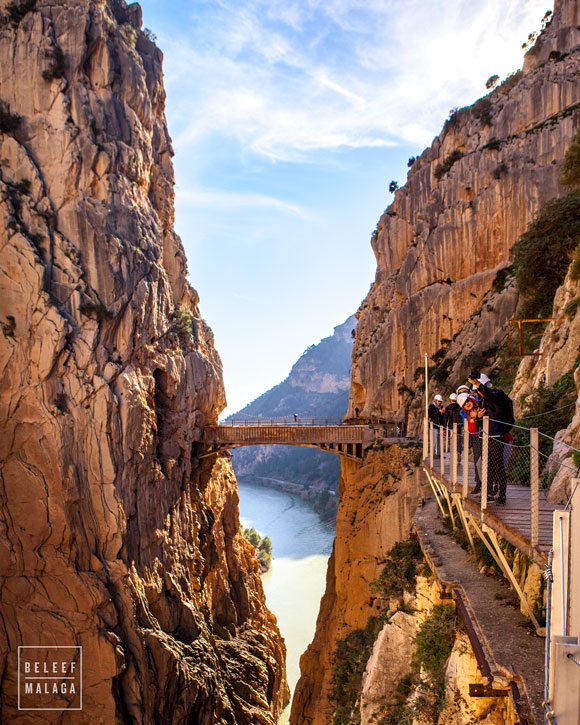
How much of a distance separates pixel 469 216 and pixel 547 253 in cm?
998

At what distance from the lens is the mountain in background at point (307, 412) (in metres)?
89.6

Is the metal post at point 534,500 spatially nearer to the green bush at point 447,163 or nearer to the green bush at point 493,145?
the green bush at point 493,145

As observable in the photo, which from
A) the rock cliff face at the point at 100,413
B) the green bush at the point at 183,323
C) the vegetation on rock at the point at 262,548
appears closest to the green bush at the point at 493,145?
the rock cliff face at the point at 100,413

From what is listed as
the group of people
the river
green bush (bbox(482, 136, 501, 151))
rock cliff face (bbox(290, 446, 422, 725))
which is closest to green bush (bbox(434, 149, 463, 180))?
green bush (bbox(482, 136, 501, 151))

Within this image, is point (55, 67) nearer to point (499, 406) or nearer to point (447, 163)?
point (447, 163)

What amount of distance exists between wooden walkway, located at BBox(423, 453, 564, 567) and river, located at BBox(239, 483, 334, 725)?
2492cm

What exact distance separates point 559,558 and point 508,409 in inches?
134

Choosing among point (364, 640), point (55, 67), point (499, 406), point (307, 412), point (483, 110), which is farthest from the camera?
point (307, 412)

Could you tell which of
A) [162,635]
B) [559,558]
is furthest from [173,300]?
[559,558]

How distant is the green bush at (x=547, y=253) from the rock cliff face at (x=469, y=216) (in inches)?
149

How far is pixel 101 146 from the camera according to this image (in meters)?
22.2

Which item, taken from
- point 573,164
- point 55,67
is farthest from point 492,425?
point 55,67

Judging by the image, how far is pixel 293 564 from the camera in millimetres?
48656

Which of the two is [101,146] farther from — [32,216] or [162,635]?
[162,635]
